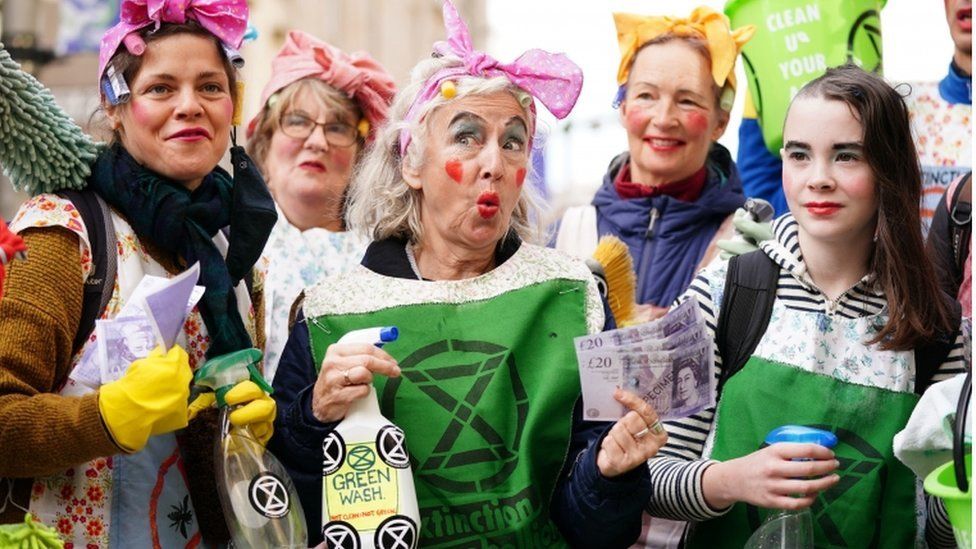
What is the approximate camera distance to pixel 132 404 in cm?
378

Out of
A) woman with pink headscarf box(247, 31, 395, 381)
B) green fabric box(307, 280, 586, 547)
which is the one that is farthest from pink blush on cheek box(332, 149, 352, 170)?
green fabric box(307, 280, 586, 547)

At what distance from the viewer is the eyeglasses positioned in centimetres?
611

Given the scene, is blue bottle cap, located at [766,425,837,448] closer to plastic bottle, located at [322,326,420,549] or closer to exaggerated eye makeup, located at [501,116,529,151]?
plastic bottle, located at [322,326,420,549]

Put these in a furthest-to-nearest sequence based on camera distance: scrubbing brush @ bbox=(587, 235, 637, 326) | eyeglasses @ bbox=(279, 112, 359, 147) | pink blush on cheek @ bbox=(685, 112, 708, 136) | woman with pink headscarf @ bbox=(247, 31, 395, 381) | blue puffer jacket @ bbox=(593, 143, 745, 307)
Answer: eyeglasses @ bbox=(279, 112, 359, 147) < woman with pink headscarf @ bbox=(247, 31, 395, 381) < pink blush on cheek @ bbox=(685, 112, 708, 136) < blue puffer jacket @ bbox=(593, 143, 745, 307) < scrubbing brush @ bbox=(587, 235, 637, 326)

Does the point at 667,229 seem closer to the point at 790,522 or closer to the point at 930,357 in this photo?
the point at 930,357

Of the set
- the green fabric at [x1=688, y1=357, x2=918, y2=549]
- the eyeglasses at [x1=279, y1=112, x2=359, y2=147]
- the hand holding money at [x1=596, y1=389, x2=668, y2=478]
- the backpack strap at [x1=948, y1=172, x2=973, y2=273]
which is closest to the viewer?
the hand holding money at [x1=596, y1=389, x2=668, y2=478]

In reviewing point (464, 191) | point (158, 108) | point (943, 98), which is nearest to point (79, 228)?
point (158, 108)

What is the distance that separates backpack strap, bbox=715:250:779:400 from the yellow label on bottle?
39.3 inches

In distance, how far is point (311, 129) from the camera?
6121mm

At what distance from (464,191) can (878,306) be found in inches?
44.3

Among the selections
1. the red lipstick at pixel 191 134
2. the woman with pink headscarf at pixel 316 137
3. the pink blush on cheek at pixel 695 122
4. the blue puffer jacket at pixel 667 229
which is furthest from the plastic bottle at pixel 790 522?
the woman with pink headscarf at pixel 316 137

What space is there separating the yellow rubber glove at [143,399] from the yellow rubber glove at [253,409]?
0.21m

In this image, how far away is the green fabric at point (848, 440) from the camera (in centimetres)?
422

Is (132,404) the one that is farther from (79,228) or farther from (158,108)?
(158,108)
